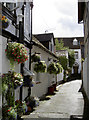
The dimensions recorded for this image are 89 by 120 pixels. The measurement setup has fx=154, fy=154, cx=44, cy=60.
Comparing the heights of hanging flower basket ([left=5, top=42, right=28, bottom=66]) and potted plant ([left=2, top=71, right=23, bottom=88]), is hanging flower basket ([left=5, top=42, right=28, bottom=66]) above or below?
above

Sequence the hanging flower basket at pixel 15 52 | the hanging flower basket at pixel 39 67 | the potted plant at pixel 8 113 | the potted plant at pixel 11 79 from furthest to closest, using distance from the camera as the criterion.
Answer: the hanging flower basket at pixel 39 67 → the hanging flower basket at pixel 15 52 → the potted plant at pixel 11 79 → the potted plant at pixel 8 113

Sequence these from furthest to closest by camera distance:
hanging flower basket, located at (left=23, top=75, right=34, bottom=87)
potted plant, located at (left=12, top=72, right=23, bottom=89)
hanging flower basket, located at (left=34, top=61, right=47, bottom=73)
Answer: hanging flower basket, located at (left=34, top=61, right=47, bottom=73) → hanging flower basket, located at (left=23, top=75, right=34, bottom=87) → potted plant, located at (left=12, top=72, right=23, bottom=89)

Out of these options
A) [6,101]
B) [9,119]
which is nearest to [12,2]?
[6,101]

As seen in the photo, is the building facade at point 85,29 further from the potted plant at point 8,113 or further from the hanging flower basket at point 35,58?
the potted plant at point 8,113

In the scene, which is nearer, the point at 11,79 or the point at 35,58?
the point at 11,79

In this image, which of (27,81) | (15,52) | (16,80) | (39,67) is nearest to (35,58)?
(39,67)

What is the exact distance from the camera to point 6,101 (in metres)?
5.04

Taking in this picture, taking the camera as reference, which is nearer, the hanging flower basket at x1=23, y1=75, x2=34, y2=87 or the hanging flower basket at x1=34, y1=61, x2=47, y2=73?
the hanging flower basket at x1=23, y1=75, x2=34, y2=87

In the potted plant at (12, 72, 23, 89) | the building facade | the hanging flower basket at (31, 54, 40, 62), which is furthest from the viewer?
the building facade

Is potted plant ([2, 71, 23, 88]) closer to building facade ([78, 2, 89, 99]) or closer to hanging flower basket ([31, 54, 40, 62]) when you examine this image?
hanging flower basket ([31, 54, 40, 62])

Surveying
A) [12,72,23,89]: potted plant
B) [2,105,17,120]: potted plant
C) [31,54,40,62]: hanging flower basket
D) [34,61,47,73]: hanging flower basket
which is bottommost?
[2,105,17,120]: potted plant

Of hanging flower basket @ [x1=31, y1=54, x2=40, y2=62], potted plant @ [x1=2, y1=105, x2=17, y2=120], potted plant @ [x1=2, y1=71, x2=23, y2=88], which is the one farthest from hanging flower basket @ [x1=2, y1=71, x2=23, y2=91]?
hanging flower basket @ [x1=31, y1=54, x2=40, y2=62]

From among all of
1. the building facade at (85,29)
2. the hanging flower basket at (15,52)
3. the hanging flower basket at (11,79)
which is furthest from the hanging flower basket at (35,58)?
the hanging flower basket at (11,79)

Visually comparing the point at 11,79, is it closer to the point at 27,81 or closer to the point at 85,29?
the point at 27,81
